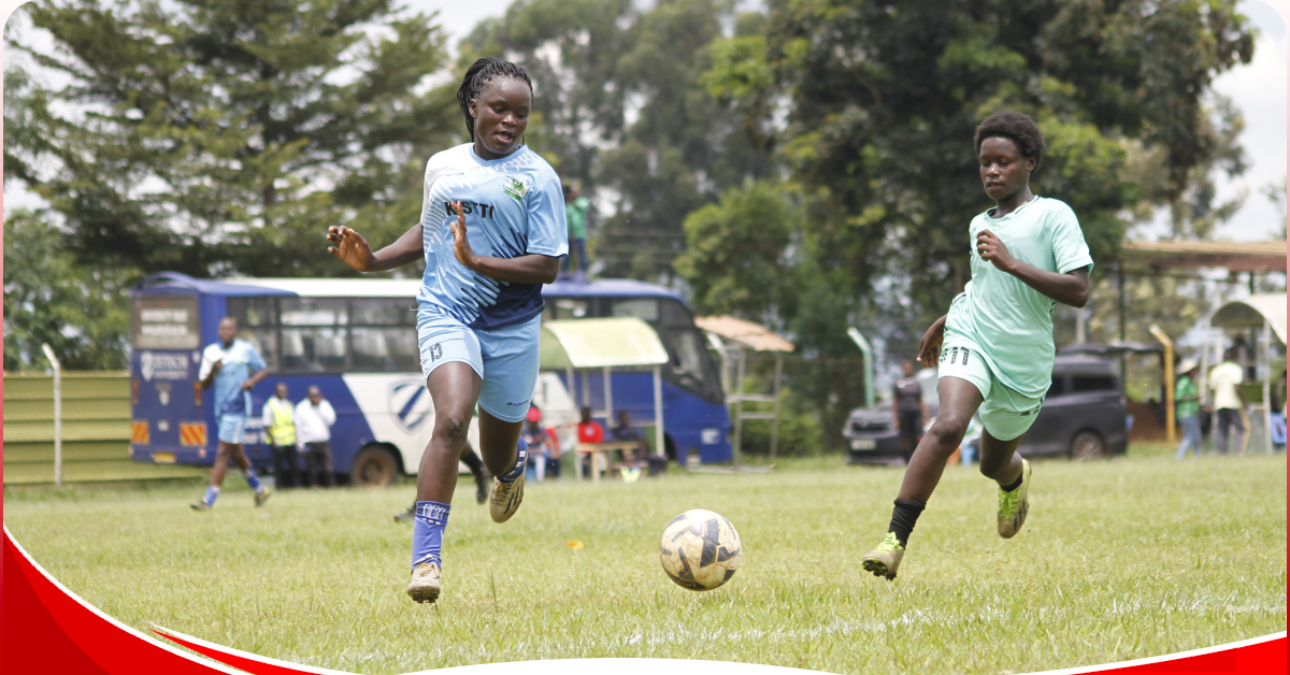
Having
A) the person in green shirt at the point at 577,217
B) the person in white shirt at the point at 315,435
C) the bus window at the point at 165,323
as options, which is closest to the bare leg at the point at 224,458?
the person in white shirt at the point at 315,435

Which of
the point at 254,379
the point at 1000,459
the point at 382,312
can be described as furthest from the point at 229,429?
the point at 1000,459

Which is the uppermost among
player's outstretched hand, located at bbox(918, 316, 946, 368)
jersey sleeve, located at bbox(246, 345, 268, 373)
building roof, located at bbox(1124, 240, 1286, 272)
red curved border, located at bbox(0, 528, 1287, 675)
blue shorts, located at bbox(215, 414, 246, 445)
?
building roof, located at bbox(1124, 240, 1286, 272)

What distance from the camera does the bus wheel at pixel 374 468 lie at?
19.8m

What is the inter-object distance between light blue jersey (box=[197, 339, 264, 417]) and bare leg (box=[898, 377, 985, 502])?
30.0 ft

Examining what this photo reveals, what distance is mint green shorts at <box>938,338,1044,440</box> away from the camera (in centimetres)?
534

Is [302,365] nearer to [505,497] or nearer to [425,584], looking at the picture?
[505,497]

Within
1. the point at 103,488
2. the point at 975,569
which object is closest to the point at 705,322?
the point at 103,488

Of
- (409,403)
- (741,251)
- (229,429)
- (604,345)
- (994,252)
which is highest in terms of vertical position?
(741,251)

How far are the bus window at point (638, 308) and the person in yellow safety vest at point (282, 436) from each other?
245 inches

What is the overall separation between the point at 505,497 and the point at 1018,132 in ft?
9.24

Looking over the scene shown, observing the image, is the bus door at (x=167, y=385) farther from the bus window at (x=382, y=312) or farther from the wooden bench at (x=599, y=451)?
the wooden bench at (x=599, y=451)

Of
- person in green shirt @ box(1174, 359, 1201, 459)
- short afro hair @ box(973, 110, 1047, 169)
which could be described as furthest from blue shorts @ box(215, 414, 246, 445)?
person in green shirt @ box(1174, 359, 1201, 459)

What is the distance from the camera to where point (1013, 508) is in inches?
240

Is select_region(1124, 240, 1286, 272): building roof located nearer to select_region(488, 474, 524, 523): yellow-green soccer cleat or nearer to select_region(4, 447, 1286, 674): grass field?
select_region(4, 447, 1286, 674): grass field
